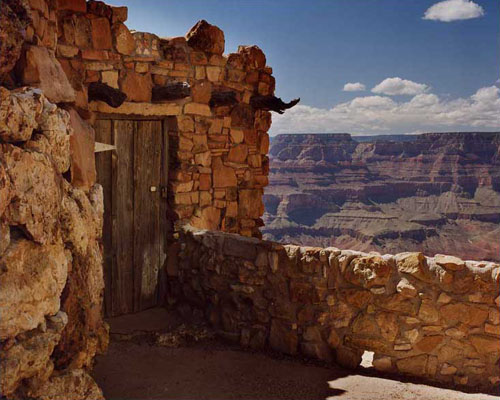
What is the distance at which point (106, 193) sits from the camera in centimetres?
477

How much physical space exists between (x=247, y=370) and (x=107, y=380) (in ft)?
3.38

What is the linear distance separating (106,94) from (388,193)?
209 ft

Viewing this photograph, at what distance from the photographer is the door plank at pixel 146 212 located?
16.3ft

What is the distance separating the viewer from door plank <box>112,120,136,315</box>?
4.81 m

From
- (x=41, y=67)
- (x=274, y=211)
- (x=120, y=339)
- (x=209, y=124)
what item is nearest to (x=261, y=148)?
(x=209, y=124)

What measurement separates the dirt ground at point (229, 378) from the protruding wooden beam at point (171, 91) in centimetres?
246

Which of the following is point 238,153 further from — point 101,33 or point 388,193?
point 388,193

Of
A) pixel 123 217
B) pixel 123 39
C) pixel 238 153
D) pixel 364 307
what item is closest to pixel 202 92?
pixel 238 153

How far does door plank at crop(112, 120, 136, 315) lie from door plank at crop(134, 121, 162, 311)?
2.1 inches

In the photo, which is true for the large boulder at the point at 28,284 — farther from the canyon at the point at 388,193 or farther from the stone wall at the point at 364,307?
the canyon at the point at 388,193

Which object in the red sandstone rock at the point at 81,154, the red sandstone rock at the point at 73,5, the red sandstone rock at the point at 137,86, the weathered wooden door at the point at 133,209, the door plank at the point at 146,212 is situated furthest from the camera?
the door plank at the point at 146,212

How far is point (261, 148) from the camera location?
605cm

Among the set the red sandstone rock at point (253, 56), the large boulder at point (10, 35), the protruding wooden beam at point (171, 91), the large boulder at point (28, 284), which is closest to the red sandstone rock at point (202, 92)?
the protruding wooden beam at point (171, 91)

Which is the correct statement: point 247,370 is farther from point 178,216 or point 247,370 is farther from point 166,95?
point 166,95
